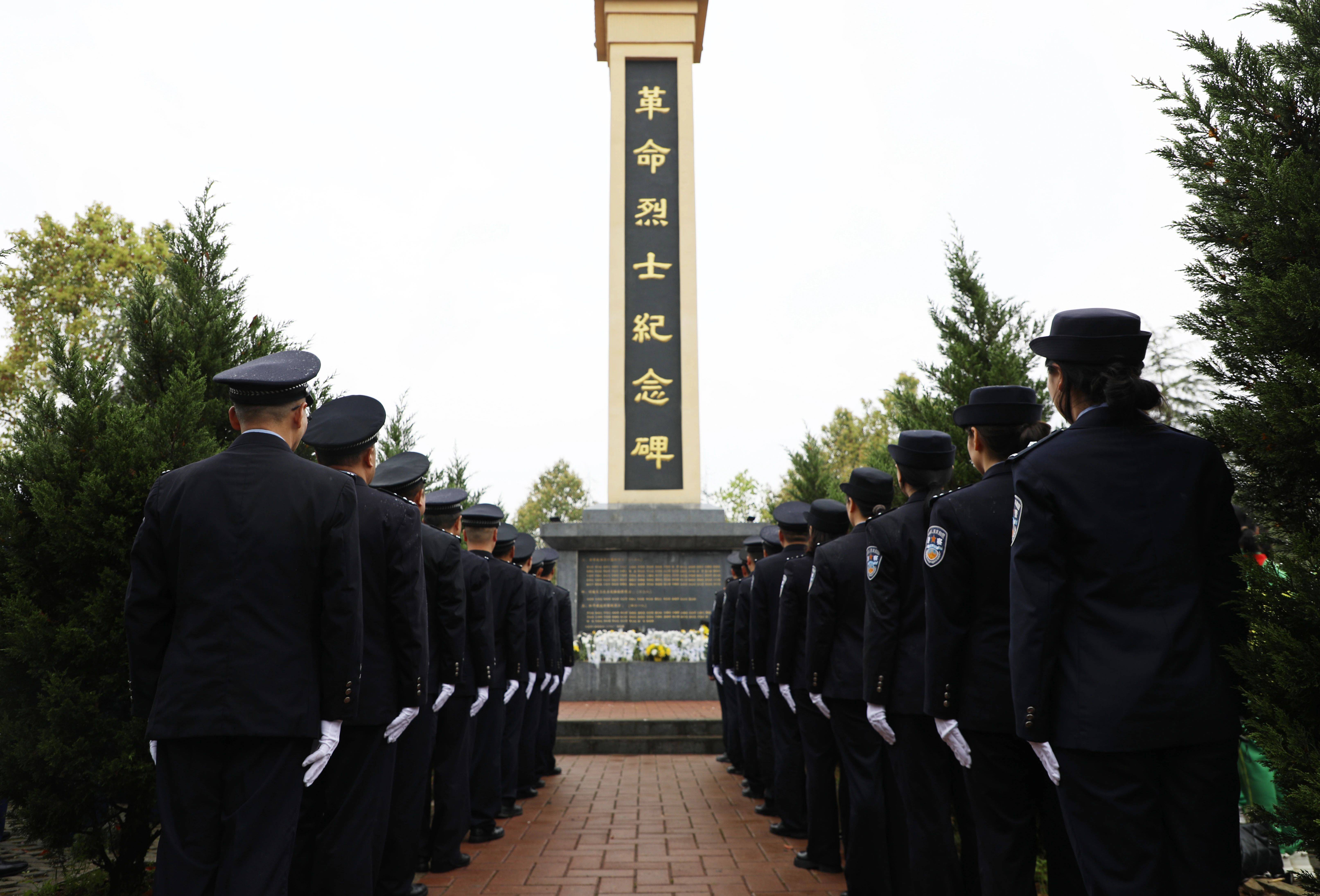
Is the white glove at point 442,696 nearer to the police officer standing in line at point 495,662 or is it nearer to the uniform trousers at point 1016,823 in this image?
the police officer standing in line at point 495,662

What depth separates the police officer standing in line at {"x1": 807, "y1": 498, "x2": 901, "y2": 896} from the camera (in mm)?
4074

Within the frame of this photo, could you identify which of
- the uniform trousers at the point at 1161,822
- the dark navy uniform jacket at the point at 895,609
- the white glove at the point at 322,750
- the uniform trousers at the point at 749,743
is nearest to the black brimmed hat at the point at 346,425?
the white glove at the point at 322,750

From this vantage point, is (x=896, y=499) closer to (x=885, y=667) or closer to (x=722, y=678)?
(x=722, y=678)

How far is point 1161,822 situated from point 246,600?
247cm

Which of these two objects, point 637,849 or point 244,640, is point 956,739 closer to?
point 244,640

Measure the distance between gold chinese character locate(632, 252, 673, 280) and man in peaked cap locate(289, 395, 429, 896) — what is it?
12.2 metres

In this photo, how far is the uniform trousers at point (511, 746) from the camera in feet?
22.0

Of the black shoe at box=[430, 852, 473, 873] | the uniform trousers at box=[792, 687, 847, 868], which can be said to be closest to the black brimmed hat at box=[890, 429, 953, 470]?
the uniform trousers at box=[792, 687, 847, 868]

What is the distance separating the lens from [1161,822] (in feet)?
7.21

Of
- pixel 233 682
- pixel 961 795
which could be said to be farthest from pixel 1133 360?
pixel 233 682

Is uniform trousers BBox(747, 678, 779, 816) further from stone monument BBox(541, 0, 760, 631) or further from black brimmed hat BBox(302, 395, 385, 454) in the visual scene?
stone monument BBox(541, 0, 760, 631)

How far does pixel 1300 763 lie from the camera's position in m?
2.08

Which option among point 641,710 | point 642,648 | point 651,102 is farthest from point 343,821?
point 651,102

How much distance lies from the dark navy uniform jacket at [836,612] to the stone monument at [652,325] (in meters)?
8.95
